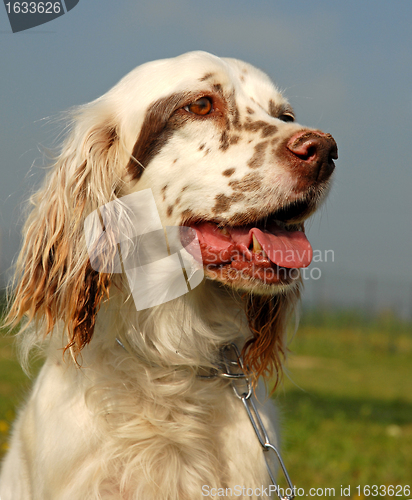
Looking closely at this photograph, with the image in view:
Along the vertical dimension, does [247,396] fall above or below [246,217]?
below

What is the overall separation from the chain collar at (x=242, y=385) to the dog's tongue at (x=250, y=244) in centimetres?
59

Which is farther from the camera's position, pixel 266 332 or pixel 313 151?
pixel 266 332

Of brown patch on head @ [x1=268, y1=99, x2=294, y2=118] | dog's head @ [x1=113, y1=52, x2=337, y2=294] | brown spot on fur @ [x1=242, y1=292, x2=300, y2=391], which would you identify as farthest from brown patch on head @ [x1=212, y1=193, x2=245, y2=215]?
brown patch on head @ [x1=268, y1=99, x2=294, y2=118]

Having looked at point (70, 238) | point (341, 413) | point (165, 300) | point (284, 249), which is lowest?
point (341, 413)

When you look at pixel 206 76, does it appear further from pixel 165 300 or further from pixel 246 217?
pixel 165 300

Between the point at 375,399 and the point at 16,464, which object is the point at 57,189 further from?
the point at 375,399

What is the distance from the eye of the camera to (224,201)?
2568mm

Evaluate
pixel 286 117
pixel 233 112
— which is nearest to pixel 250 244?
pixel 233 112

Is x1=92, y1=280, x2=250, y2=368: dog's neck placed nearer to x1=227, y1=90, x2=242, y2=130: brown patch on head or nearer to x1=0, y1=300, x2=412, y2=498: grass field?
x1=0, y1=300, x2=412, y2=498: grass field

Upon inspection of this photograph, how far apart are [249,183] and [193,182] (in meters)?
0.28

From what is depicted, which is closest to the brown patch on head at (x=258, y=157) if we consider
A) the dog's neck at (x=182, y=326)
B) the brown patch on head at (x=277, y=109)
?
the brown patch on head at (x=277, y=109)

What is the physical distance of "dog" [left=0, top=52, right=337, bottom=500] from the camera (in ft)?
8.32

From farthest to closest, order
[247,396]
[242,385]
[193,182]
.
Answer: [242,385], [247,396], [193,182]

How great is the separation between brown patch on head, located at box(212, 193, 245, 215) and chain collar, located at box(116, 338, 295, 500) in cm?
78
